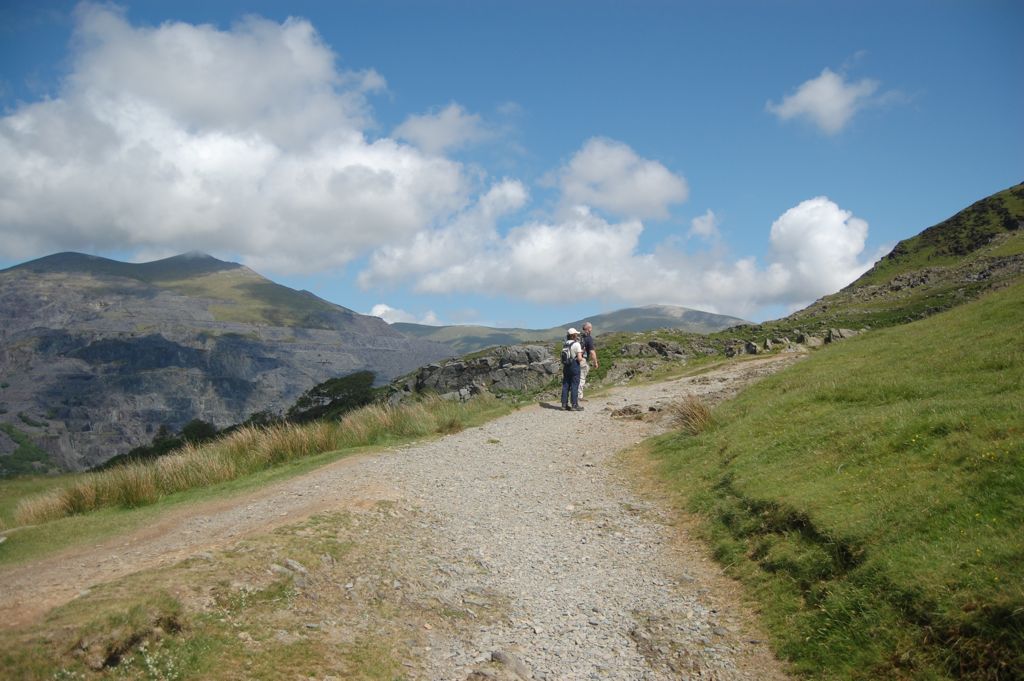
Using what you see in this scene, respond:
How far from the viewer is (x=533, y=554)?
30.8 ft

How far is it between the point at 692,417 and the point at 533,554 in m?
8.13

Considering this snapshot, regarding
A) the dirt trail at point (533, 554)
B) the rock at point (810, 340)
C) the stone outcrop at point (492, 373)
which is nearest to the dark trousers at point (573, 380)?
the dirt trail at point (533, 554)

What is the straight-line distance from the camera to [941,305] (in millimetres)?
46781

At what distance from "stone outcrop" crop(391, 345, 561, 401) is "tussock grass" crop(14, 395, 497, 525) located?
34.1ft

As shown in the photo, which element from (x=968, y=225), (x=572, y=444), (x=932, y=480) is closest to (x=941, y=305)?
(x=572, y=444)

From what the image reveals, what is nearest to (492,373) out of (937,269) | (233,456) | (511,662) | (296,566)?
(233,456)

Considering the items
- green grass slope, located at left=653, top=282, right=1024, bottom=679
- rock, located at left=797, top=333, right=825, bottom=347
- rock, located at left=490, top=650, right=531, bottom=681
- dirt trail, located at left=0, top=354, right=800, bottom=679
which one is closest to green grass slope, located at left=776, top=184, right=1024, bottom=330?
rock, located at left=797, top=333, right=825, bottom=347

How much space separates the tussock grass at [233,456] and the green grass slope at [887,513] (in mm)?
10158

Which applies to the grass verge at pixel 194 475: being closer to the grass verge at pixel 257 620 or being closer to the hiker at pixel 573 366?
the hiker at pixel 573 366

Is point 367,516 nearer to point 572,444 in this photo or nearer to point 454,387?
point 572,444

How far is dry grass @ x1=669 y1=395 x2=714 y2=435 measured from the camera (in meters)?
15.4

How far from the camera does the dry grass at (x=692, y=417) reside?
50.6 feet

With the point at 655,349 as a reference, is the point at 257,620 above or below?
below

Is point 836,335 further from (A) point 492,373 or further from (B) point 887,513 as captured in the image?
(B) point 887,513
